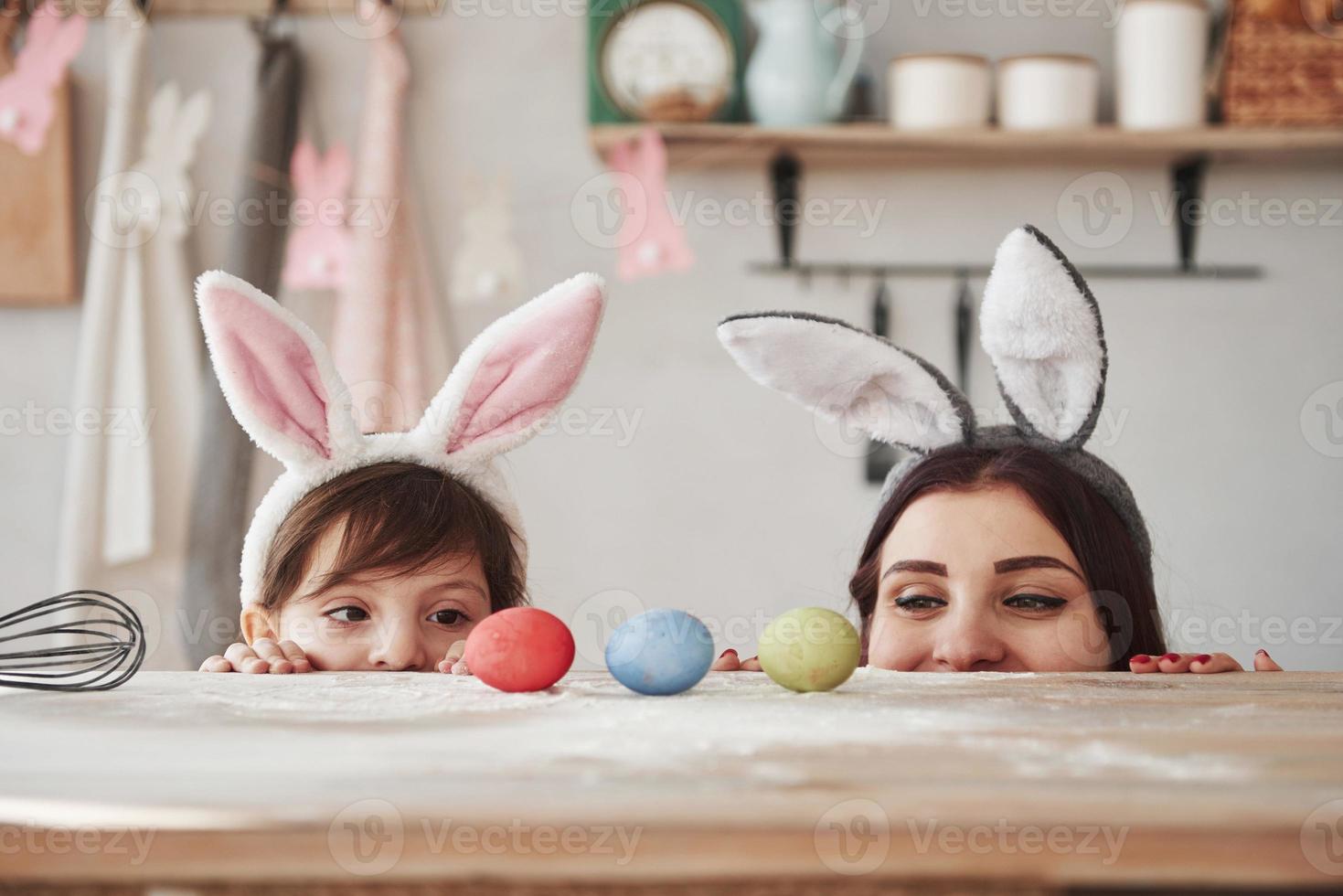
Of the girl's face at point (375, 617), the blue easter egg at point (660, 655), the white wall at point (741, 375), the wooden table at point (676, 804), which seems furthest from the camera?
the white wall at point (741, 375)

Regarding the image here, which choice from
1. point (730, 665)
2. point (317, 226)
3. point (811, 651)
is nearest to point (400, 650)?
point (730, 665)

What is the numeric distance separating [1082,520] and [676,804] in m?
0.66

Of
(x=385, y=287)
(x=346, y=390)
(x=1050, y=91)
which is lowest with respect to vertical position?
(x=346, y=390)

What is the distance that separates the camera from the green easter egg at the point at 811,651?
661mm

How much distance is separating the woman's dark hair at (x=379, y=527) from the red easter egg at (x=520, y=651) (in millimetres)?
300

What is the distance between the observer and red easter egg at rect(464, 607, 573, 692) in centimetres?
66

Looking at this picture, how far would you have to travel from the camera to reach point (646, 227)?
2.04 m

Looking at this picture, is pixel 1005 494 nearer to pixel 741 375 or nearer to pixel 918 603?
pixel 918 603

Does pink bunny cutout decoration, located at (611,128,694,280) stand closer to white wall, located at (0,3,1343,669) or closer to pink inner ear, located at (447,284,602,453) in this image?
white wall, located at (0,3,1343,669)

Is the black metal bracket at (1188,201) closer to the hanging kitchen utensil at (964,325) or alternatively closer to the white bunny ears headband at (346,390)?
the hanging kitchen utensil at (964,325)

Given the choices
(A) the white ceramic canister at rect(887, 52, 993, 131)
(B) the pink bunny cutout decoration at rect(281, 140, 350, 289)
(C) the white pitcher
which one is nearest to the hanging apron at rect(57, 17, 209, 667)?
(B) the pink bunny cutout decoration at rect(281, 140, 350, 289)

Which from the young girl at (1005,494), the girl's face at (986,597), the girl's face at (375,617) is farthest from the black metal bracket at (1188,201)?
the girl's face at (375,617)

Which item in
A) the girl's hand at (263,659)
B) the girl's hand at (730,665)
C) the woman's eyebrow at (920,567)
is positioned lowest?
the girl's hand at (730,665)

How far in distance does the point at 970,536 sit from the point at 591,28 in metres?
1.27
